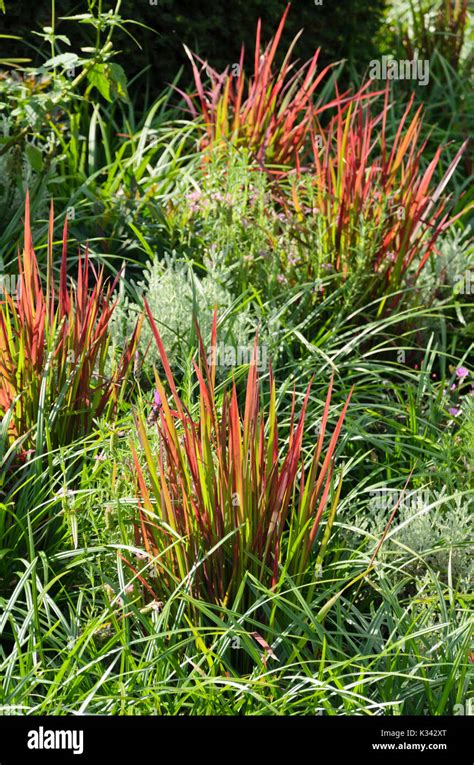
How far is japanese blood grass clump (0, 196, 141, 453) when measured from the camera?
2.79 m

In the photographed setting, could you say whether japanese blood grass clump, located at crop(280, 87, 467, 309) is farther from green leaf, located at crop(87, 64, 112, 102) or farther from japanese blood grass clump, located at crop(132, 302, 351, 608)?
japanese blood grass clump, located at crop(132, 302, 351, 608)

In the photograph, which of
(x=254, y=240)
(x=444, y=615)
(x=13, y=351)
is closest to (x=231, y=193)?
(x=254, y=240)

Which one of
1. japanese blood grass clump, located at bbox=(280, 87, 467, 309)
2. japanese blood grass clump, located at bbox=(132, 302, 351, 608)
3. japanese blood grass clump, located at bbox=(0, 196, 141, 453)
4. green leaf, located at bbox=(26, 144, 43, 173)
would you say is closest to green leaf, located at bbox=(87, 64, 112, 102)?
green leaf, located at bbox=(26, 144, 43, 173)

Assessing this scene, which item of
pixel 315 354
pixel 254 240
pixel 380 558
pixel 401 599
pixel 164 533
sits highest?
pixel 254 240

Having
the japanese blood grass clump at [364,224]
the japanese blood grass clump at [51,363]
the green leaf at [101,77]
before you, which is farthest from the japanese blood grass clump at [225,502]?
the green leaf at [101,77]

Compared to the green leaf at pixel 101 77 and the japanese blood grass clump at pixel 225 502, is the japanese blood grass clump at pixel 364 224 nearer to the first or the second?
the green leaf at pixel 101 77

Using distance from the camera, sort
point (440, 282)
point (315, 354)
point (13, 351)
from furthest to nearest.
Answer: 1. point (440, 282)
2. point (315, 354)
3. point (13, 351)

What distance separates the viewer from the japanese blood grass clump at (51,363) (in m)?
2.79

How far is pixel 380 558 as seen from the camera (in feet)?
8.60

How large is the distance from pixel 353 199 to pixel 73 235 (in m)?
1.25

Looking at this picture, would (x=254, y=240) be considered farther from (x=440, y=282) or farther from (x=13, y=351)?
(x=13, y=351)

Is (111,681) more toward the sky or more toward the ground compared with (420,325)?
more toward the ground

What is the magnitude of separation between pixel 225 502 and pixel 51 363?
79 centimetres

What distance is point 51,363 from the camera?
278 centimetres
